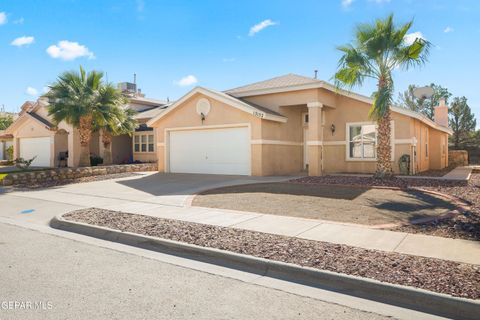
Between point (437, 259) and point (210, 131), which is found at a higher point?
point (210, 131)

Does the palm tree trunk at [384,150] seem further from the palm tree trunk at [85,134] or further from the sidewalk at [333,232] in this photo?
the palm tree trunk at [85,134]

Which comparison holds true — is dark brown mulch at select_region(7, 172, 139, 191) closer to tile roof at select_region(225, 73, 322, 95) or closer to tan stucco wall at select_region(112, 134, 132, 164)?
tile roof at select_region(225, 73, 322, 95)

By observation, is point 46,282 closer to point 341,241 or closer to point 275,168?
point 341,241

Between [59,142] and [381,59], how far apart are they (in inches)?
936

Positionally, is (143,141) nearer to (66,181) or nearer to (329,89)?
(66,181)

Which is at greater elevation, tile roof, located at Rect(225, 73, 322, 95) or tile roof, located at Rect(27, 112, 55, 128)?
tile roof, located at Rect(225, 73, 322, 95)

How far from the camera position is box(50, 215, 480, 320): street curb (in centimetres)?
396

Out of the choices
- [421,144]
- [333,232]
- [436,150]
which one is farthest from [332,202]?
[436,150]

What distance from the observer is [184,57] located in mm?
22156

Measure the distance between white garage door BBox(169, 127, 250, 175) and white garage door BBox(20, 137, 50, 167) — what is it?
42.6ft

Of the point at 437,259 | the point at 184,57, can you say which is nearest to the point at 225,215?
the point at 437,259

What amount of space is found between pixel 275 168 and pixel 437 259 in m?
13.0

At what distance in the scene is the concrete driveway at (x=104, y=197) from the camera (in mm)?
10109

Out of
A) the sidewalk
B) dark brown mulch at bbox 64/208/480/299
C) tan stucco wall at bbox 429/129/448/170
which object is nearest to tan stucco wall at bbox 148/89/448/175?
tan stucco wall at bbox 429/129/448/170
